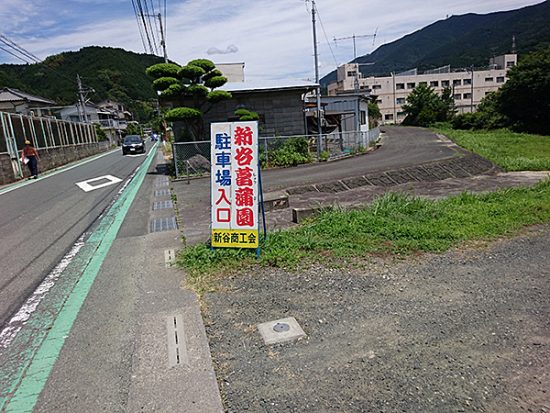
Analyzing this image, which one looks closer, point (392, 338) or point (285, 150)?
point (392, 338)

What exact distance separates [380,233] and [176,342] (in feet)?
11.6

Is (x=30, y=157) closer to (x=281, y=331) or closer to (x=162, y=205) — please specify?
(x=162, y=205)

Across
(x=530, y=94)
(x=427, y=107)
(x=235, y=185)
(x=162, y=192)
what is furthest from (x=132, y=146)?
(x=427, y=107)

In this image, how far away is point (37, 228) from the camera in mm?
7430

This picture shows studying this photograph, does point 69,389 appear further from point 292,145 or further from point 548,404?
point 292,145

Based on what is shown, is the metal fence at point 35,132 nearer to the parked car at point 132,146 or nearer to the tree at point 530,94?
the parked car at point 132,146

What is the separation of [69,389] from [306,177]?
36.0 feet

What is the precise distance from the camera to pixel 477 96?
67.2 m

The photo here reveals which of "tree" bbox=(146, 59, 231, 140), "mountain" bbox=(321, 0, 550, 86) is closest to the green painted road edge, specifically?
"tree" bbox=(146, 59, 231, 140)

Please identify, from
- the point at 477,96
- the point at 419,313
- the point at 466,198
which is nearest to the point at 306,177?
the point at 466,198

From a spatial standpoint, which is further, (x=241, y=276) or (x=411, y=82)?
(x=411, y=82)

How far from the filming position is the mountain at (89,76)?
51.7 m

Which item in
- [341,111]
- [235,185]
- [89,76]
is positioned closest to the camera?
[235,185]

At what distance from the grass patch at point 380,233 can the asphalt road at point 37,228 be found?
193cm
